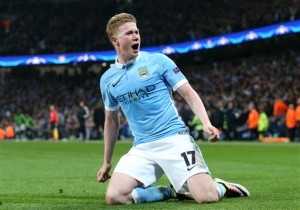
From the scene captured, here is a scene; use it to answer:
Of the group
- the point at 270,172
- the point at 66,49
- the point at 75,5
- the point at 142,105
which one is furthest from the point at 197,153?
the point at 75,5

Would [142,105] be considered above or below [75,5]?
below

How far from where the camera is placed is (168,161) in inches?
317

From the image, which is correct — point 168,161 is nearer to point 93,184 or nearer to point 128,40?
point 128,40

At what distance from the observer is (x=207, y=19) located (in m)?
45.4

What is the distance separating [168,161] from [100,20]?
43.8 m

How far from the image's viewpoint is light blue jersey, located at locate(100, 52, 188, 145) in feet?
26.8

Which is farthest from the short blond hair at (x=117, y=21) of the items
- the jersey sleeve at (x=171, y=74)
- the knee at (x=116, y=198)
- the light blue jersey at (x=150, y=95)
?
the knee at (x=116, y=198)

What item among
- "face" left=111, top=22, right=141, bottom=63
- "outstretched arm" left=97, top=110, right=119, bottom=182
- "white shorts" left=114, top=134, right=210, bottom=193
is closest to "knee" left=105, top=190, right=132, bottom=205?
"white shorts" left=114, top=134, right=210, bottom=193

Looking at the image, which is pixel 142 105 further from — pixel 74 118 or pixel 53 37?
pixel 53 37

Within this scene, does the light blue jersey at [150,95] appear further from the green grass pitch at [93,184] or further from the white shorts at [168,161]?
the green grass pitch at [93,184]

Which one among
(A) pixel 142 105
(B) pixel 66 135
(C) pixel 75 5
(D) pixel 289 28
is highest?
(C) pixel 75 5

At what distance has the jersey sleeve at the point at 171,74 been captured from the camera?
8.02m

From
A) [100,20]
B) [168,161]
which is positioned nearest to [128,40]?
[168,161]

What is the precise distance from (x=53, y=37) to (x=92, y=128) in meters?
13.5
